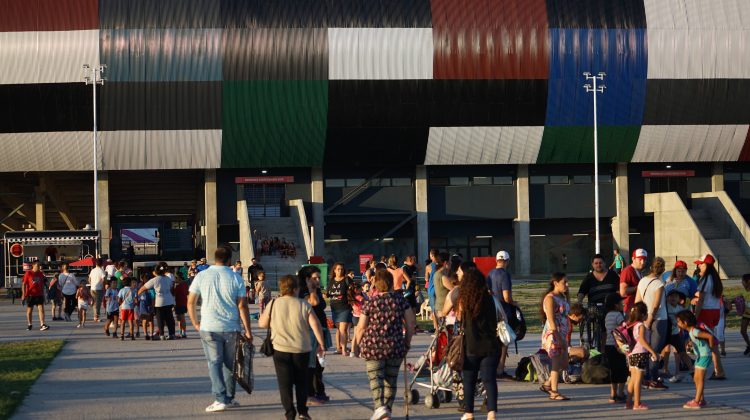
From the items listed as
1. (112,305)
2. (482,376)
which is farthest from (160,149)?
(482,376)

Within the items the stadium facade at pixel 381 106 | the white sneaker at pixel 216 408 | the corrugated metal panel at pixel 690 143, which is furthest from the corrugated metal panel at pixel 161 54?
the white sneaker at pixel 216 408

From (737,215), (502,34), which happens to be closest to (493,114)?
(502,34)

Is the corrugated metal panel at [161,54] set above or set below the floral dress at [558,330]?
above

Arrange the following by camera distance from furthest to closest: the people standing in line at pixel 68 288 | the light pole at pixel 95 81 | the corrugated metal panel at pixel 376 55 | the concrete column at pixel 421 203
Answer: the concrete column at pixel 421 203, the corrugated metal panel at pixel 376 55, the light pole at pixel 95 81, the people standing in line at pixel 68 288

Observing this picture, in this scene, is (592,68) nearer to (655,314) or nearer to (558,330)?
(655,314)

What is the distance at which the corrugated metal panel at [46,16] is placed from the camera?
51562mm

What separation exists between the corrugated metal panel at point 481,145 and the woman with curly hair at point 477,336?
4142cm

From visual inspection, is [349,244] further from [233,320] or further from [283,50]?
[233,320]

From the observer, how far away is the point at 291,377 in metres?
12.4

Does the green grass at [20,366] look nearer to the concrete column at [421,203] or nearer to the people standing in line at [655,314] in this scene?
the people standing in line at [655,314]

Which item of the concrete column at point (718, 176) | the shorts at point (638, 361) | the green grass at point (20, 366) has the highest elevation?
the concrete column at point (718, 176)

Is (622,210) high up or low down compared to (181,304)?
up

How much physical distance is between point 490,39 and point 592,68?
16.3 ft

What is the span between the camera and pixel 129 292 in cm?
2519
